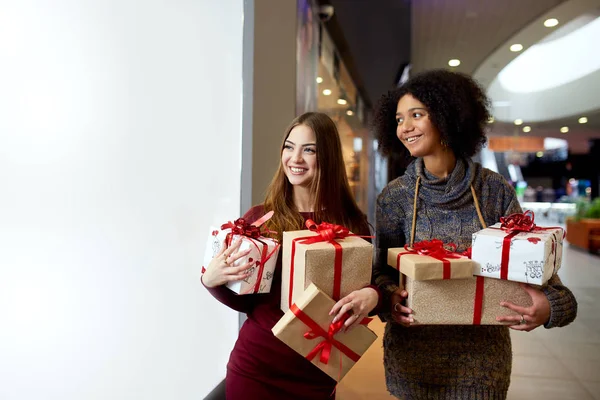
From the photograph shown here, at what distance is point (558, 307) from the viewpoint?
1.16 metres

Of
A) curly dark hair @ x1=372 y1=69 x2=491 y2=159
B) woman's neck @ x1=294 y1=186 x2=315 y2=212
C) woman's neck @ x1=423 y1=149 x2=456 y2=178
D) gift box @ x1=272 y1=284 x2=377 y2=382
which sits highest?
curly dark hair @ x1=372 y1=69 x2=491 y2=159

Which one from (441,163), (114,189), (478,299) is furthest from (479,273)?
(114,189)

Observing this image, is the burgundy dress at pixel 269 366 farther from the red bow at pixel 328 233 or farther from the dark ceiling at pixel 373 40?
the dark ceiling at pixel 373 40

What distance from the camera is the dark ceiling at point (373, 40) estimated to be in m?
5.25

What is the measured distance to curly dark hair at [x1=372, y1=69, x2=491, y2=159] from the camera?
1.32 metres

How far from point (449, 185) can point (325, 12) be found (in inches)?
128

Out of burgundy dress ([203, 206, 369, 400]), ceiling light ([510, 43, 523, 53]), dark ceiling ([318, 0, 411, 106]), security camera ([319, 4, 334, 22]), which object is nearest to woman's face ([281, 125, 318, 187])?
burgundy dress ([203, 206, 369, 400])

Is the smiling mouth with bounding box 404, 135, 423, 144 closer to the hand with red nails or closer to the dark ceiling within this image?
the hand with red nails

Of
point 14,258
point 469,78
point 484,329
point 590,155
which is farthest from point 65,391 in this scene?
point 590,155

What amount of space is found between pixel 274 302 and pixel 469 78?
39.4 inches

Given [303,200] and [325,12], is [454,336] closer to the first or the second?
[303,200]

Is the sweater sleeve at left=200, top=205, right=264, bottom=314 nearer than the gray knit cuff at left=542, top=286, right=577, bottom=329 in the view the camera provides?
No

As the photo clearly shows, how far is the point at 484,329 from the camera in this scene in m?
1.31

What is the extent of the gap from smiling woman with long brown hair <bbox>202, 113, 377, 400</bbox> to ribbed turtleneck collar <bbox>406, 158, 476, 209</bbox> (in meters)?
0.25
